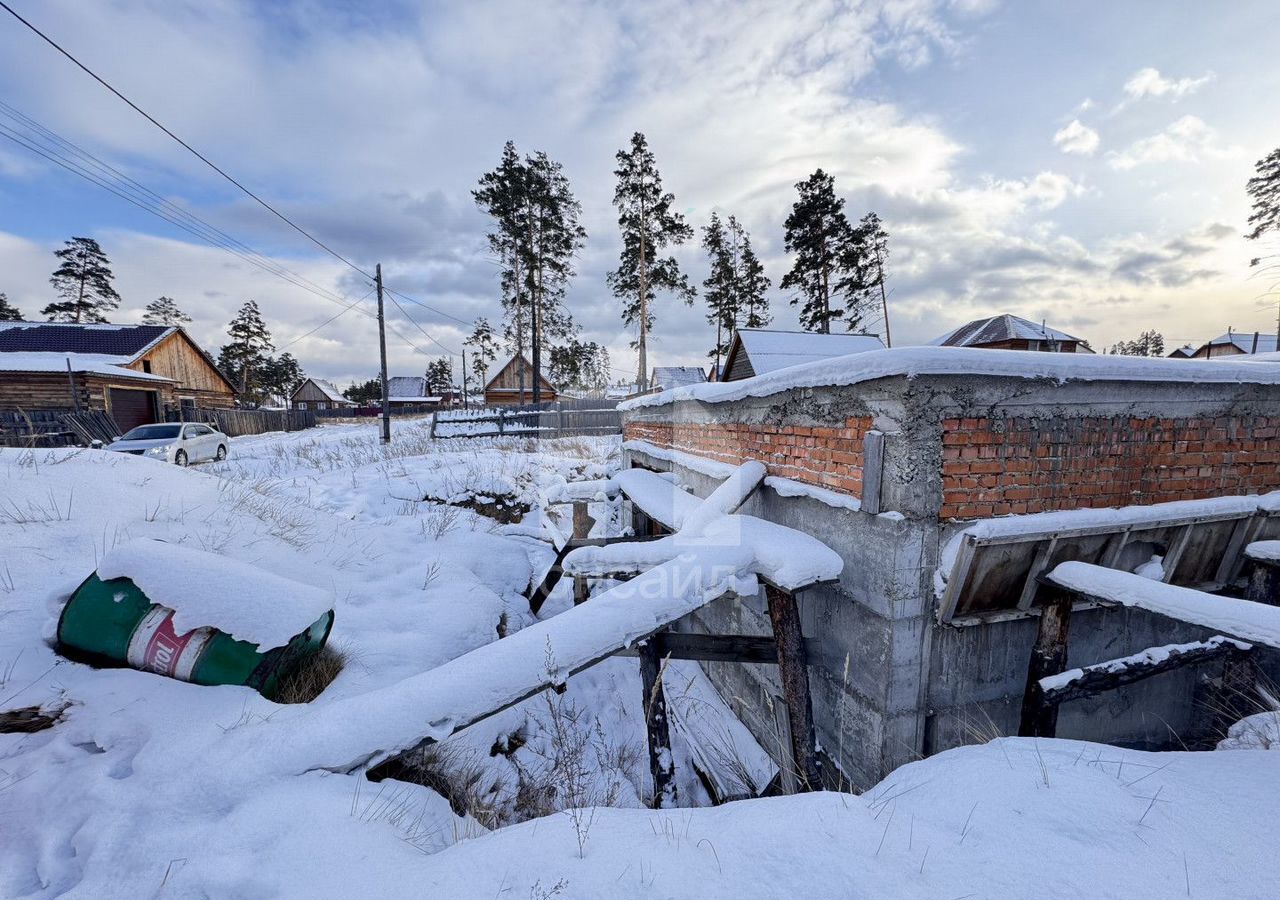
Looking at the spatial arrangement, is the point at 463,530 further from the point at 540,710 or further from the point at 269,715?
the point at 269,715

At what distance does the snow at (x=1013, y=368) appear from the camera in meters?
2.49

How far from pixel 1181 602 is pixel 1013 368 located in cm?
137

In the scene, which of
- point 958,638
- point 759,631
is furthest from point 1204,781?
point 759,631

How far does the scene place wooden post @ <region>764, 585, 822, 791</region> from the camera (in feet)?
9.59

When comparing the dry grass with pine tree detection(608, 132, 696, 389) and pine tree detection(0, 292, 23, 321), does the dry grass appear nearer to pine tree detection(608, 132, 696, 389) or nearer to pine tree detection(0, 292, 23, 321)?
pine tree detection(608, 132, 696, 389)

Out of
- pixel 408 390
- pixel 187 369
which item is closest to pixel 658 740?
pixel 187 369

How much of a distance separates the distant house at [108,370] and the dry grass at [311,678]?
2284cm

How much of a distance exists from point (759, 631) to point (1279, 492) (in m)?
3.80

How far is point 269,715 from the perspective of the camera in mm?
2209

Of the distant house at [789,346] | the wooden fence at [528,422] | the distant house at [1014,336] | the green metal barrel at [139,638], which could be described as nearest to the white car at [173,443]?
the wooden fence at [528,422]

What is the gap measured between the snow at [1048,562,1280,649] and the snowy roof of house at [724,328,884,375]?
1467 centimetres

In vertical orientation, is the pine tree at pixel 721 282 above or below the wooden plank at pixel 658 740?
above

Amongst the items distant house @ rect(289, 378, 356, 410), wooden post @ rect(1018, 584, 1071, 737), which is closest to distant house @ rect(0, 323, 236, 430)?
wooden post @ rect(1018, 584, 1071, 737)

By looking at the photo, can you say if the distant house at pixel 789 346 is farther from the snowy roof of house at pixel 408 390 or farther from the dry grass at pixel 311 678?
the snowy roof of house at pixel 408 390
